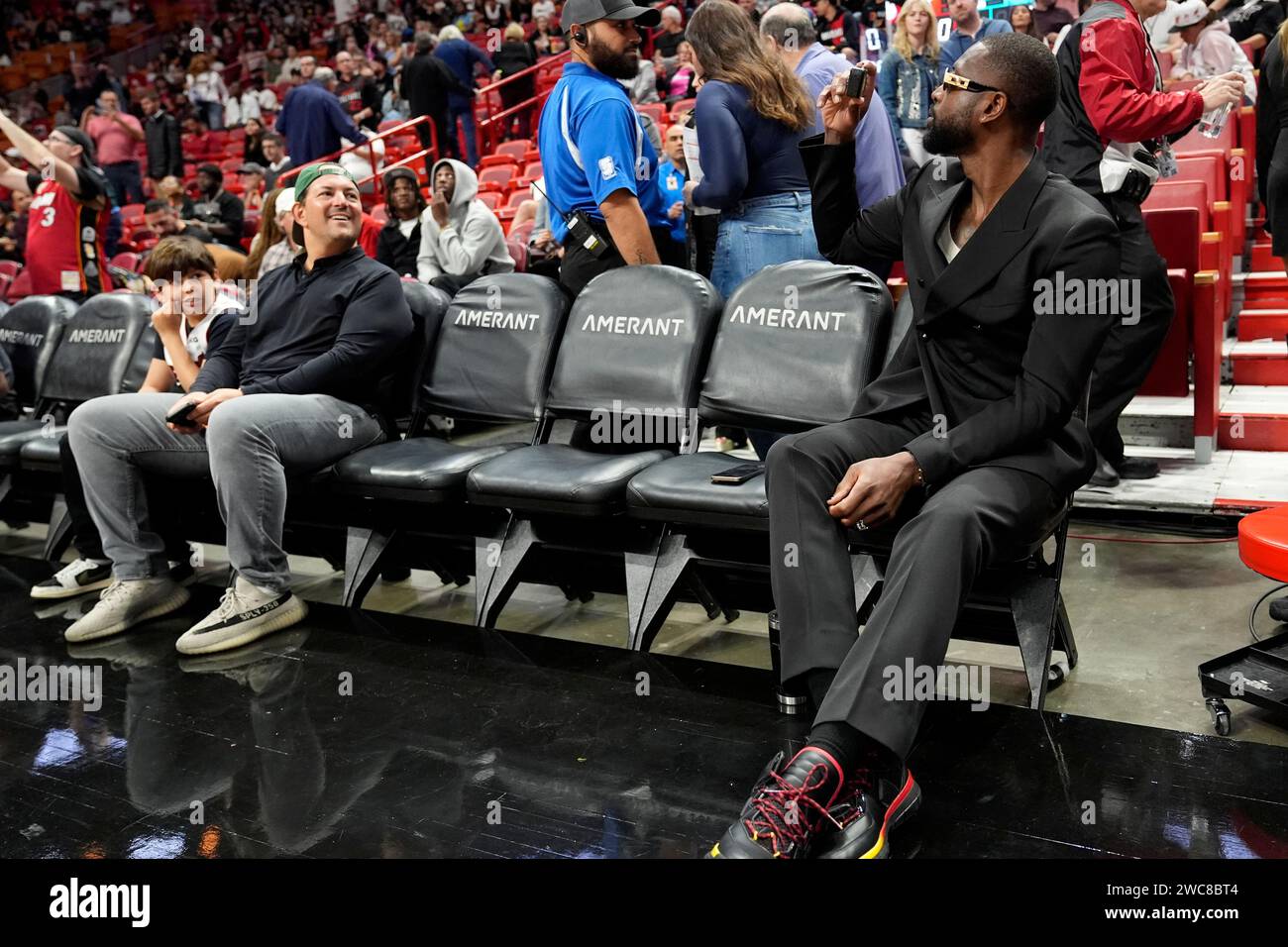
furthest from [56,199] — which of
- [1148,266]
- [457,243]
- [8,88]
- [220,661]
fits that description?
[8,88]

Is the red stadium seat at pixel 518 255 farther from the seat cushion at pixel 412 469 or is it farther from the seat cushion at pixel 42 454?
the seat cushion at pixel 412 469

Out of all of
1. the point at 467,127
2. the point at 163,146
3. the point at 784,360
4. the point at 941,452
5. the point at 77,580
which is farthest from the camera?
the point at 163,146

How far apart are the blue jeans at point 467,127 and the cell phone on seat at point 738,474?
6.92 meters

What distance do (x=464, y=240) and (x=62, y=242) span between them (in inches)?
74.9

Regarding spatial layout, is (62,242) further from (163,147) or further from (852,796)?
(163,147)

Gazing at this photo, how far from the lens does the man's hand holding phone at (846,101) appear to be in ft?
8.47

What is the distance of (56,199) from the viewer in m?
5.50

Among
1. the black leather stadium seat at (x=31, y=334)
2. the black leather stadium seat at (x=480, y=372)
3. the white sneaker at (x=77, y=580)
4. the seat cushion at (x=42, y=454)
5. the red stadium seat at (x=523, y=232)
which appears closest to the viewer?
the black leather stadium seat at (x=480, y=372)

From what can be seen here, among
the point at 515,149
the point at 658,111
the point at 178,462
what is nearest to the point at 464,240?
the point at 178,462

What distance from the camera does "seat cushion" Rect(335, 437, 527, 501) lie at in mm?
3100

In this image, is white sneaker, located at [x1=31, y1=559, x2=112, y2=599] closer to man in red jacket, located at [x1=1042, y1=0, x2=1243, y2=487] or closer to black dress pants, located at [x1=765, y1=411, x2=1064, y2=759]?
black dress pants, located at [x1=765, y1=411, x2=1064, y2=759]

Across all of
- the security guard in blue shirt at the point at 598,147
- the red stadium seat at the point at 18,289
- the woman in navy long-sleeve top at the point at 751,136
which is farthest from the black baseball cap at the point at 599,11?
the red stadium seat at the point at 18,289

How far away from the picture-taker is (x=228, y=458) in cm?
313

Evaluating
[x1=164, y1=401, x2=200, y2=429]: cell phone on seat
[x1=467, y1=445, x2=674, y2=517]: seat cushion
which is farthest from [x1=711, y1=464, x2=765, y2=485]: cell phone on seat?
[x1=164, y1=401, x2=200, y2=429]: cell phone on seat
